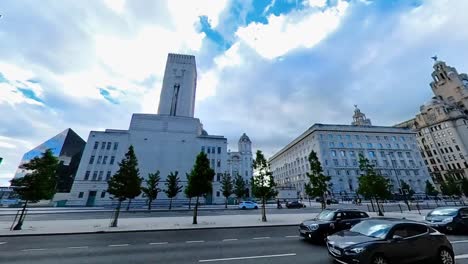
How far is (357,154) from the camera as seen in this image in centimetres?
7131

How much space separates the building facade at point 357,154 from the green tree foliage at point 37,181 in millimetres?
70395

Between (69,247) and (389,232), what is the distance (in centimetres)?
1501

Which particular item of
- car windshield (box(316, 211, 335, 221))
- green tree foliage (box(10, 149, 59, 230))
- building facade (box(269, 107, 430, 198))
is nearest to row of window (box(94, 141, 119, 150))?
green tree foliage (box(10, 149, 59, 230))

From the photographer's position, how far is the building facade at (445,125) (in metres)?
77.9

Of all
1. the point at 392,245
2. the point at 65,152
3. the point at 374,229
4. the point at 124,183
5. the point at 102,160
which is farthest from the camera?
the point at 65,152

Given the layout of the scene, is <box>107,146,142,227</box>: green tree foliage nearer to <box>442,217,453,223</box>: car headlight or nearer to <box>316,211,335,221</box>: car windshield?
<box>316,211,335,221</box>: car windshield

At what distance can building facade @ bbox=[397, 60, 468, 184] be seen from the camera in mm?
77875

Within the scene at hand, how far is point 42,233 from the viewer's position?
42.4 feet

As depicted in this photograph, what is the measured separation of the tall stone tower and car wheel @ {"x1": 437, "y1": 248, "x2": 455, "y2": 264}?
5955cm

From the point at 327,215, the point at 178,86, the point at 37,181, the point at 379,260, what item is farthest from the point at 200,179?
the point at 178,86

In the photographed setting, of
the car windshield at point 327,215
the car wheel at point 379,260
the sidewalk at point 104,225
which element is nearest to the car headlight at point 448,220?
the sidewalk at point 104,225

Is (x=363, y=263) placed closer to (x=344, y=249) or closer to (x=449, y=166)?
(x=344, y=249)

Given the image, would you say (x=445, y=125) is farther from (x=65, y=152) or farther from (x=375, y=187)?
(x=65, y=152)

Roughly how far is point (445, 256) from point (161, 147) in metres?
55.3
